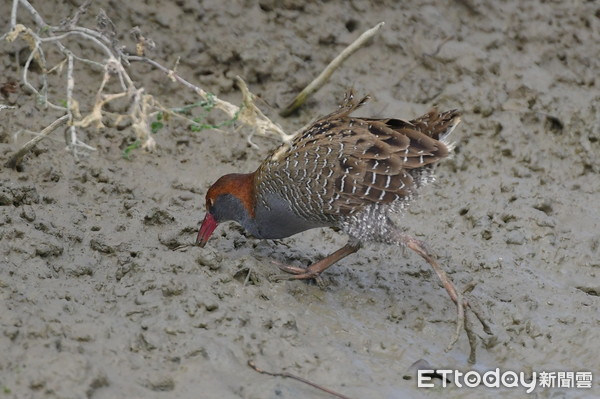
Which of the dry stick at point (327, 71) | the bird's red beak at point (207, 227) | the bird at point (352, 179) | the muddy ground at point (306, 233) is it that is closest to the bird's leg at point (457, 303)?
the bird at point (352, 179)

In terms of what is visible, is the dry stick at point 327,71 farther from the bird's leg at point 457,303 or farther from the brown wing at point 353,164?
the bird's leg at point 457,303

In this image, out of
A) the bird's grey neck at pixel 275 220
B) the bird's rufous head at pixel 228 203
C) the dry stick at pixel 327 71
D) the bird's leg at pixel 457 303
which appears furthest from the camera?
the dry stick at pixel 327 71

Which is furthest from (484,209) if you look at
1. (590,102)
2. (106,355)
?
(106,355)

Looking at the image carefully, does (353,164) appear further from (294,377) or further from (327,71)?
(327,71)

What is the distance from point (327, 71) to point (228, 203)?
1663 mm

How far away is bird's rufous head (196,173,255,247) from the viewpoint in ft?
20.2

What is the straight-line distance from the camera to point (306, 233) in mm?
6773

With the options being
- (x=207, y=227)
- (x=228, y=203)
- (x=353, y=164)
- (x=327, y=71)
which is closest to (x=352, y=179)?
(x=353, y=164)

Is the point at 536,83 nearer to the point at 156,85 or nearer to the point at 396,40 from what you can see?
the point at 396,40

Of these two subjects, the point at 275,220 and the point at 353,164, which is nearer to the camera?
the point at 353,164

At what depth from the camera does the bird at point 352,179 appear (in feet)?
18.4

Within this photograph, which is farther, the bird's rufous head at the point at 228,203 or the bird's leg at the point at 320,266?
the bird's rufous head at the point at 228,203

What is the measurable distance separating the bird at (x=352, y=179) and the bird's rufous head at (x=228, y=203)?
8 cm

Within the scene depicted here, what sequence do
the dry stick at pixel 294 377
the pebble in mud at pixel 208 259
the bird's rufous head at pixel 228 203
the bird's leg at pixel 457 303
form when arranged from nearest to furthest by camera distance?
the dry stick at pixel 294 377, the bird's leg at pixel 457 303, the pebble in mud at pixel 208 259, the bird's rufous head at pixel 228 203
